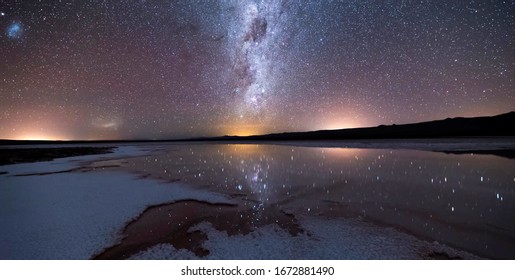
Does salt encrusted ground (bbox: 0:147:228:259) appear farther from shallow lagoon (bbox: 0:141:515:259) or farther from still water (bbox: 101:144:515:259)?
still water (bbox: 101:144:515:259)

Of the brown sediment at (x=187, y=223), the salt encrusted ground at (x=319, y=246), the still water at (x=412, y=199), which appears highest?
the still water at (x=412, y=199)

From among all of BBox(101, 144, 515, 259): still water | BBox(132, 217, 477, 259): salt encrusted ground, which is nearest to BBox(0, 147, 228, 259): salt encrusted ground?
BBox(132, 217, 477, 259): salt encrusted ground

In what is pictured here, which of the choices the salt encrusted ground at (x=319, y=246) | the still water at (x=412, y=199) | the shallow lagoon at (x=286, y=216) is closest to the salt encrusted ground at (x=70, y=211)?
the shallow lagoon at (x=286, y=216)

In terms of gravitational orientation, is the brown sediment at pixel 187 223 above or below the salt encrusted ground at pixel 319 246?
above

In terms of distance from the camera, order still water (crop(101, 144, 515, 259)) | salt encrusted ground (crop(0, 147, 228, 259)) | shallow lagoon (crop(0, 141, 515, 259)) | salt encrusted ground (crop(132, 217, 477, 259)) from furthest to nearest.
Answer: still water (crop(101, 144, 515, 259))
salt encrusted ground (crop(0, 147, 228, 259))
shallow lagoon (crop(0, 141, 515, 259))
salt encrusted ground (crop(132, 217, 477, 259))

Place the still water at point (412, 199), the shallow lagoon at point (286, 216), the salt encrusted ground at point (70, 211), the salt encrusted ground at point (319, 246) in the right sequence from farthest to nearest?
the still water at point (412, 199), the salt encrusted ground at point (70, 211), the shallow lagoon at point (286, 216), the salt encrusted ground at point (319, 246)

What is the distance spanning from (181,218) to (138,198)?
5.16 feet

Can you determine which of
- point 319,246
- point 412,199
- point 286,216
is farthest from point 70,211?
point 412,199

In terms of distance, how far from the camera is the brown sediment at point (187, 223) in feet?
8.96

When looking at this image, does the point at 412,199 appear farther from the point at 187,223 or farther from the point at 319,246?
the point at 187,223

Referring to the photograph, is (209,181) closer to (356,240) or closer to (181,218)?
(181,218)

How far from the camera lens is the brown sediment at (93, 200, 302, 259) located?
8.96ft

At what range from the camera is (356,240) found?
2.81m

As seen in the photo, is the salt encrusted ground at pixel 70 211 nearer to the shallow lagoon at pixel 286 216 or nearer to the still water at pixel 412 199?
the shallow lagoon at pixel 286 216
